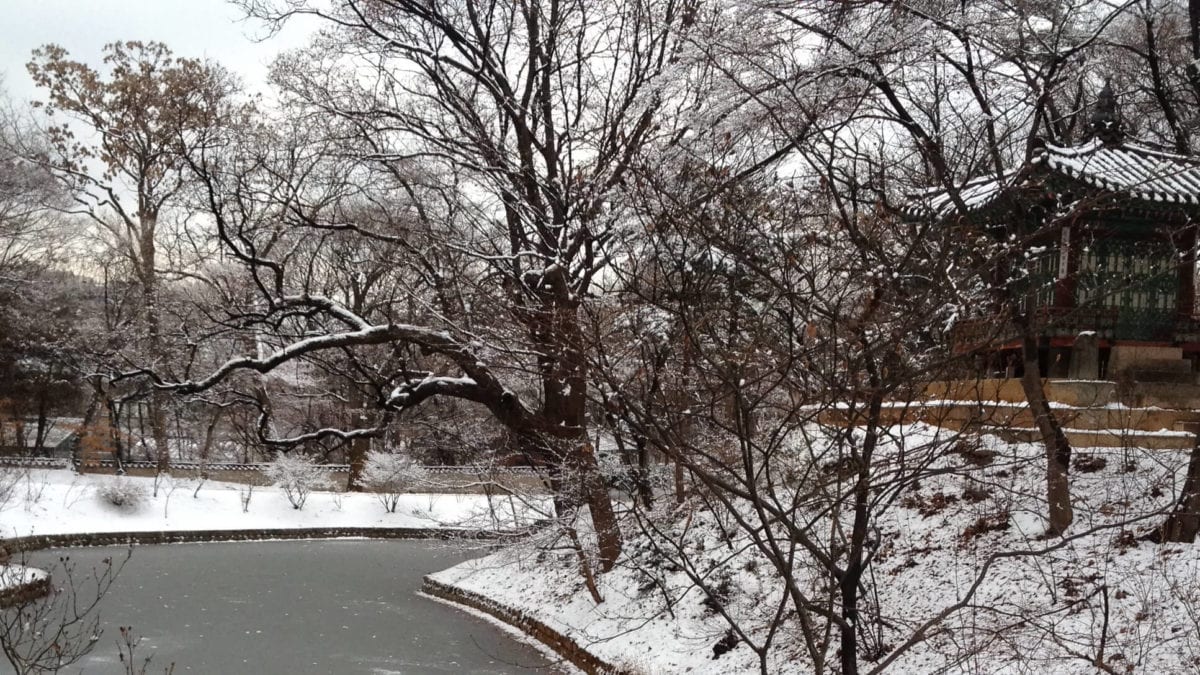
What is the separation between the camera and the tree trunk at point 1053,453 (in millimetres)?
7113

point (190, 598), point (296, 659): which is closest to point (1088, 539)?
point (296, 659)

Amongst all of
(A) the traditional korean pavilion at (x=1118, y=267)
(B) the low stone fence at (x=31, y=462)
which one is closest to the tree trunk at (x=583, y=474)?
(A) the traditional korean pavilion at (x=1118, y=267)

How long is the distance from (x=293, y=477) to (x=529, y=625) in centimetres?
1211

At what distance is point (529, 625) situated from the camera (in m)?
11.3

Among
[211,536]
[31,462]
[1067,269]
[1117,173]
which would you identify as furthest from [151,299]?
[1117,173]

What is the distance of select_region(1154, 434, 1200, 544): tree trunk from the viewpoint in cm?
651

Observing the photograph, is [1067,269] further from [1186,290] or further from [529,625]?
[529,625]

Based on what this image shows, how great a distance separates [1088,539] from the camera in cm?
707

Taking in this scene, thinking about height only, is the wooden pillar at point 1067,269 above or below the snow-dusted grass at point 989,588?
above

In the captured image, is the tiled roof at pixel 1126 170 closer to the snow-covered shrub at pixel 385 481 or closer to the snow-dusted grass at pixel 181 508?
the snow-dusted grass at pixel 181 508

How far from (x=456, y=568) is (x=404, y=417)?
30.3 feet

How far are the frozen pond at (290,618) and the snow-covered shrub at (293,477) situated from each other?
4021 mm

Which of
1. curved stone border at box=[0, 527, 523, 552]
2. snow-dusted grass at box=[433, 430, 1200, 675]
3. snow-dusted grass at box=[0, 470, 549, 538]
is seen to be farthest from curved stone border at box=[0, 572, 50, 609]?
snow-dusted grass at box=[433, 430, 1200, 675]

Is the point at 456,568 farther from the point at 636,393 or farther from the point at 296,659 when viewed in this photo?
the point at 636,393
